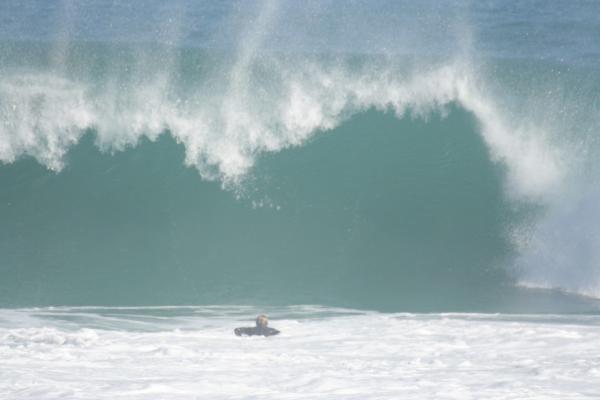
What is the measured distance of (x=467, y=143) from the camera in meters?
20.5

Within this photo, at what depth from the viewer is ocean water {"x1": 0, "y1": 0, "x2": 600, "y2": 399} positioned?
37.4ft

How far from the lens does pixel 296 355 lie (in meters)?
12.0

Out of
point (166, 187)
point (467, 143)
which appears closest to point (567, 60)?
point (467, 143)

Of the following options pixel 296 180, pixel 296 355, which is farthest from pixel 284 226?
pixel 296 355

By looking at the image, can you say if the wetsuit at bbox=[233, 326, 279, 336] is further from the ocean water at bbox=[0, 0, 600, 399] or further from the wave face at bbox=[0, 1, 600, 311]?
the wave face at bbox=[0, 1, 600, 311]

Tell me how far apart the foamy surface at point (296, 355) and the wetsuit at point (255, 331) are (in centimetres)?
15

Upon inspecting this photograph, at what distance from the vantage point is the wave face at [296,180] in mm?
16516

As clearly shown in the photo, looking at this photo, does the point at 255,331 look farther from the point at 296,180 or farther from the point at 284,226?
the point at 296,180

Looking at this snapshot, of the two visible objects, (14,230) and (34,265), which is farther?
(14,230)

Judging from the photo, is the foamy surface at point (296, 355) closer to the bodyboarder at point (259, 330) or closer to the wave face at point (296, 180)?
the bodyboarder at point (259, 330)

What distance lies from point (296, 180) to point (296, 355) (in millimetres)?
8203

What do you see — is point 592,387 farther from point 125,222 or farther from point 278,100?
point 278,100

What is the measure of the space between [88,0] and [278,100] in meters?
18.4

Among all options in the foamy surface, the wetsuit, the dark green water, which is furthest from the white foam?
the wetsuit
